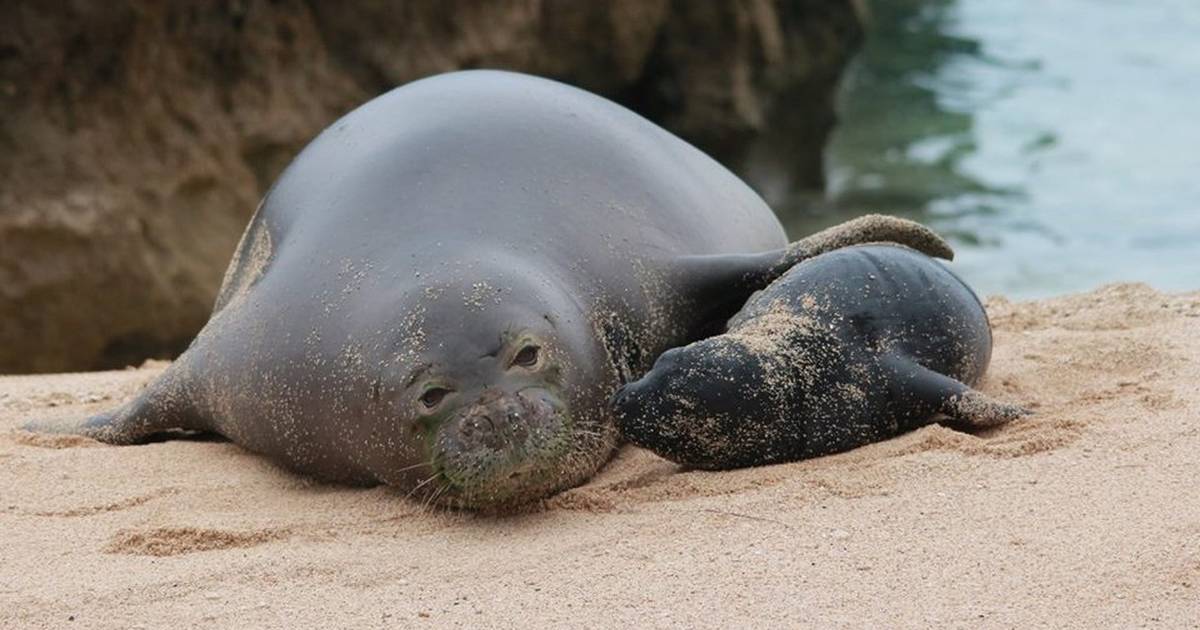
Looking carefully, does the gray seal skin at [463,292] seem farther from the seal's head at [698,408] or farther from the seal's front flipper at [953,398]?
the seal's front flipper at [953,398]

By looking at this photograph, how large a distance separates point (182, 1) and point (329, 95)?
1.35 meters

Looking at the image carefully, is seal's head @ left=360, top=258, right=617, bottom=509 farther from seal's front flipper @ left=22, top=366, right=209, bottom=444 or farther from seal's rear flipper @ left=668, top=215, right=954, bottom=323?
seal's front flipper @ left=22, top=366, right=209, bottom=444

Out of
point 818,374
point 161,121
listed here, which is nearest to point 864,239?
point 818,374

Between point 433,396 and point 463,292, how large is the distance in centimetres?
33

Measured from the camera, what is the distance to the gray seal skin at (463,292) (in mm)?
4840

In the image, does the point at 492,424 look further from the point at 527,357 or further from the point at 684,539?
the point at 684,539

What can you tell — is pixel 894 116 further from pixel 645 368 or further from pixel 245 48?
pixel 645 368

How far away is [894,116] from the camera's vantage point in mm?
18812

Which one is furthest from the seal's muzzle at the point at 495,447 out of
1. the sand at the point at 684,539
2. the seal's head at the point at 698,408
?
the seal's head at the point at 698,408

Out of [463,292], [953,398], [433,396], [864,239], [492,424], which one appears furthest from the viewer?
[864,239]

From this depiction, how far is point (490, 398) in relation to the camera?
15.5ft

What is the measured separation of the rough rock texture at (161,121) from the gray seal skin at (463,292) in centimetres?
404

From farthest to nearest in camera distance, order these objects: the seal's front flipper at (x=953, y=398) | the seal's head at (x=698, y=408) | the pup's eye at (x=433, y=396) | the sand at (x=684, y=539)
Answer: the seal's front flipper at (x=953, y=398), the seal's head at (x=698, y=408), the pup's eye at (x=433, y=396), the sand at (x=684, y=539)

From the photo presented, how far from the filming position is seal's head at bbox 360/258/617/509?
4.71 metres
